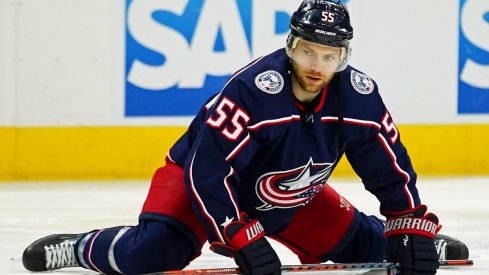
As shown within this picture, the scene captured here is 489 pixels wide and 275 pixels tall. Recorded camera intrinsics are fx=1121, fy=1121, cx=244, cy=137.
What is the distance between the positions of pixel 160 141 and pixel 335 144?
289cm

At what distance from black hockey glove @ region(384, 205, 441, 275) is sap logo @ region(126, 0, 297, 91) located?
2844 millimetres

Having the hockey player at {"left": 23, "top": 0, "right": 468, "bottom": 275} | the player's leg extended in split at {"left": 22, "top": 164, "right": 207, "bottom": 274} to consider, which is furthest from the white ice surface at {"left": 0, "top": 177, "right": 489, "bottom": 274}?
the hockey player at {"left": 23, "top": 0, "right": 468, "bottom": 275}

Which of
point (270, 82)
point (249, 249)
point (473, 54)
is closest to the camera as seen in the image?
point (249, 249)

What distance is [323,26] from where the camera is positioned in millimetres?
2541

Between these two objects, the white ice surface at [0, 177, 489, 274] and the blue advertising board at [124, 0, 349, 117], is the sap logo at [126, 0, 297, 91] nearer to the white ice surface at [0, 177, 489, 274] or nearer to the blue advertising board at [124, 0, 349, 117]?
the blue advertising board at [124, 0, 349, 117]

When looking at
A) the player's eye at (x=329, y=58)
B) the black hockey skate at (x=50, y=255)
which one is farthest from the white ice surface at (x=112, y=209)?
the player's eye at (x=329, y=58)

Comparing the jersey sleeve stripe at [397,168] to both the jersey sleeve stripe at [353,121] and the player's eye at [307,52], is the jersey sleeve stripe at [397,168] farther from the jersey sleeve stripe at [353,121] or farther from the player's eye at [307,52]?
the player's eye at [307,52]

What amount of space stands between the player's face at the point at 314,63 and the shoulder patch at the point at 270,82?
48 mm

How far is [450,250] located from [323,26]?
3.15 feet

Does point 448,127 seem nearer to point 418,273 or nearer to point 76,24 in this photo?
point 76,24

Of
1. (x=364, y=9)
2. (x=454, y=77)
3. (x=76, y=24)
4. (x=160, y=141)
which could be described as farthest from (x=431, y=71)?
(x=76, y=24)

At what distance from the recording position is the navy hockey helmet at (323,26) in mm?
2547

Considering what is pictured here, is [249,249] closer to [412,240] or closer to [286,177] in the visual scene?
[286,177]

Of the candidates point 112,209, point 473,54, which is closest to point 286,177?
point 112,209
